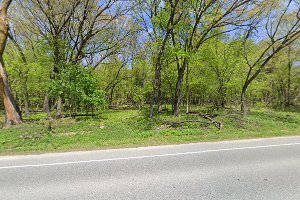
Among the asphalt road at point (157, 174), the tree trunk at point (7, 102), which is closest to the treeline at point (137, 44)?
the tree trunk at point (7, 102)

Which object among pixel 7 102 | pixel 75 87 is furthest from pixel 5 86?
pixel 75 87

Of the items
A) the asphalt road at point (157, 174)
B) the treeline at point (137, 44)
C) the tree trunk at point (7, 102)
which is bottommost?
the asphalt road at point (157, 174)

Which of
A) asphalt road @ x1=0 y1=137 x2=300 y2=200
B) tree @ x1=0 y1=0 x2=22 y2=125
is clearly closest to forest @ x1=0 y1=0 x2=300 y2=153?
tree @ x1=0 y1=0 x2=22 y2=125

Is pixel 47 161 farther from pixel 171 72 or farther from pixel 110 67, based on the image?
pixel 110 67

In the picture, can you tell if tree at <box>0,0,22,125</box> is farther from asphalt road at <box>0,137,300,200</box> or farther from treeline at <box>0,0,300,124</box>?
asphalt road at <box>0,137,300,200</box>

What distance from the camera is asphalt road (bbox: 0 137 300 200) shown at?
3.35 metres

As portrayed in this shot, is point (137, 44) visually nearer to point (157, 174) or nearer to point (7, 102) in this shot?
point (7, 102)

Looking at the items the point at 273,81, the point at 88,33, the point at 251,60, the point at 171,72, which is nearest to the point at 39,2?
the point at 88,33

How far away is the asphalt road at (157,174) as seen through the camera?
3350mm

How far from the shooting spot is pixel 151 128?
10.4m

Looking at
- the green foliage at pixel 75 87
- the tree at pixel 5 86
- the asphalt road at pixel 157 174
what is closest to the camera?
the asphalt road at pixel 157 174

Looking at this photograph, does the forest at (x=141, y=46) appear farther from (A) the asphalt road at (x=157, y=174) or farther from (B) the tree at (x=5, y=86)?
(A) the asphalt road at (x=157, y=174)

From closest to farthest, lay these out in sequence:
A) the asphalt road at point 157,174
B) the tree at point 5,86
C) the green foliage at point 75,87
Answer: the asphalt road at point 157,174
the tree at point 5,86
the green foliage at point 75,87

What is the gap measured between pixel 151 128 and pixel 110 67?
23.3 m
